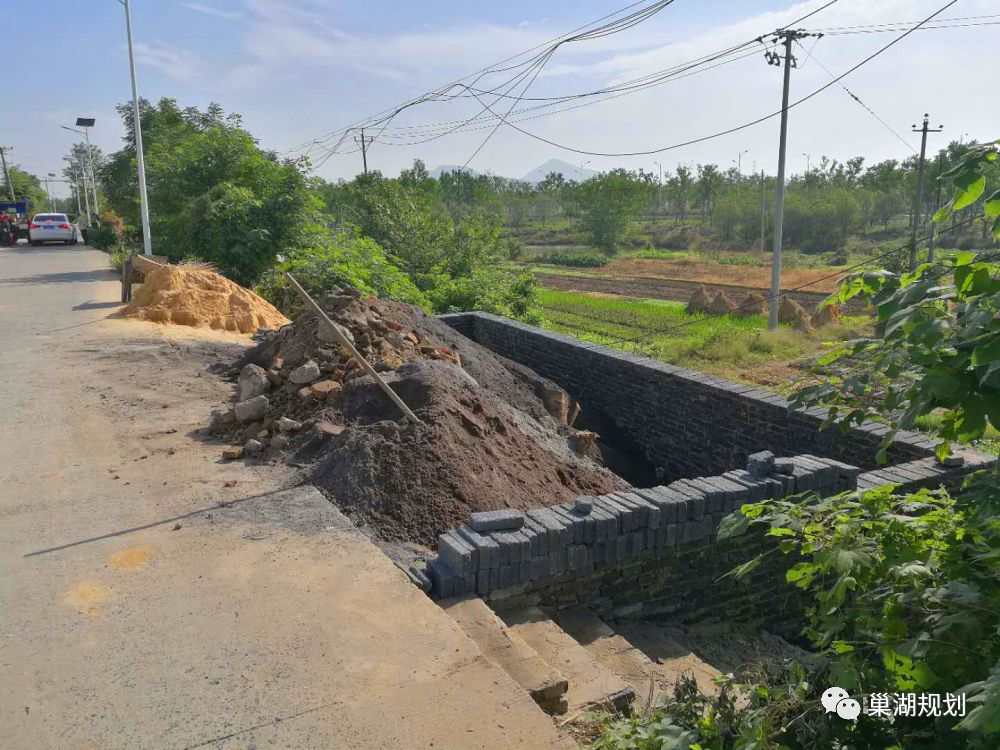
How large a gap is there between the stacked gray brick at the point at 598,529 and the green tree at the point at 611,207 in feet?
152

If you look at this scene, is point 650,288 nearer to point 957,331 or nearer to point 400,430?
point 400,430

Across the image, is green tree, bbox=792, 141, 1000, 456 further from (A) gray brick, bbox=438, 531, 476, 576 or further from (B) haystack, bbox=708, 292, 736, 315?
(B) haystack, bbox=708, 292, 736, 315

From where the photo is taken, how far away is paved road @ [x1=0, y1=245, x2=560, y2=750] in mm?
2924

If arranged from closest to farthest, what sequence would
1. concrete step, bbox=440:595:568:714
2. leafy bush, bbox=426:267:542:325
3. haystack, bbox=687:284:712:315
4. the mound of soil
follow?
concrete step, bbox=440:595:568:714 < the mound of soil < leafy bush, bbox=426:267:542:325 < haystack, bbox=687:284:712:315

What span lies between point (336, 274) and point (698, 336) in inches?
354

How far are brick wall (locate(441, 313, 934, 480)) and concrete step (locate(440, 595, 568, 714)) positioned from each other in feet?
12.7

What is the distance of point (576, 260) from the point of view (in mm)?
44219

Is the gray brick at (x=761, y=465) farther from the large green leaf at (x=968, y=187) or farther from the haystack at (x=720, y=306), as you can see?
the haystack at (x=720, y=306)

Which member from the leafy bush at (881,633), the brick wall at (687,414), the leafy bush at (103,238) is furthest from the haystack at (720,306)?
the leafy bush at (103,238)

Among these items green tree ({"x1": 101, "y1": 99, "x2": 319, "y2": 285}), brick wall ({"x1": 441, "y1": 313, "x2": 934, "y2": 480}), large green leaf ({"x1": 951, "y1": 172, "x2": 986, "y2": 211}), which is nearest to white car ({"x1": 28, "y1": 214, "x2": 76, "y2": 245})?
green tree ({"x1": 101, "y1": 99, "x2": 319, "y2": 285})

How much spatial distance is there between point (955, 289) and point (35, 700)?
374 cm

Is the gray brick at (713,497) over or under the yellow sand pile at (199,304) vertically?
under

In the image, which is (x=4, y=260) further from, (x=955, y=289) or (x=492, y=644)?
(x=955, y=289)

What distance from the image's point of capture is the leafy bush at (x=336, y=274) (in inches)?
499
